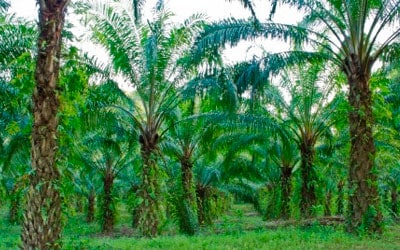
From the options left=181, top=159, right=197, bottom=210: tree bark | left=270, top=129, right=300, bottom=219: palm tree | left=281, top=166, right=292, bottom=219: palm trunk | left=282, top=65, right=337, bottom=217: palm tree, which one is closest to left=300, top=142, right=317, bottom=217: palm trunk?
left=282, top=65, right=337, bottom=217: palm tree

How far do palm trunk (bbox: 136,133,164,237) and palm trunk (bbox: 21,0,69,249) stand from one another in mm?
6880

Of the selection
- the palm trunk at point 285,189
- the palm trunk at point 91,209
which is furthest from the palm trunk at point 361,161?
the palm trunk at point 91,209

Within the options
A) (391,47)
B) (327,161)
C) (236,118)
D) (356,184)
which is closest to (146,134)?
(236,118)

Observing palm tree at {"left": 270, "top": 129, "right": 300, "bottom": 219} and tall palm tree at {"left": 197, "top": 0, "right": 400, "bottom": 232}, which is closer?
tall palm tree at {"left": 197, "top": 0, "right": 400, "bottom": 232}

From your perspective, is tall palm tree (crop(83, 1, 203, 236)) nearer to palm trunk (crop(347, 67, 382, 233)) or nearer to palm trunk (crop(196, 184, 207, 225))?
palm trunk (crop(347, 67, 382, 233))

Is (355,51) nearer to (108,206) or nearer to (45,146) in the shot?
(45,146)

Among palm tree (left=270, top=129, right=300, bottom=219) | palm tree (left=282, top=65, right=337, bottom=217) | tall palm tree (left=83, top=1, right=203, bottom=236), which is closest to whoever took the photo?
tall palm tree (left=83, top=1, right=203, bottom=236)

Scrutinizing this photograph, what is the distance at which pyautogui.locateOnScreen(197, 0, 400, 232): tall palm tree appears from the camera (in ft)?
36.4

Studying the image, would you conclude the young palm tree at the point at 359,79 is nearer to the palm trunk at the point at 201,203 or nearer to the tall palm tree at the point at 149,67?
the tall palm tree at the point at 149,67

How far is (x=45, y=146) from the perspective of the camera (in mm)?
7203

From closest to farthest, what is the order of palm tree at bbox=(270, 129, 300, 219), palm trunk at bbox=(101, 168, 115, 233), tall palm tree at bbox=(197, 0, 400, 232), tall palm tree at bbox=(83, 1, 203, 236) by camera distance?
tall palm tree at bbox=(197, 0, 400, 232) < tall palm tree at bbox=(83, 1, 203, 236) < palm tree at bbox=(270, 129, 300, 219) < palm trunk at bbox=(101, 168, 115, 233)

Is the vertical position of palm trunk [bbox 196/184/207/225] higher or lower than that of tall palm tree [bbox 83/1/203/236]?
lower

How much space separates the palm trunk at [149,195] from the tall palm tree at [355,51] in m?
4.52

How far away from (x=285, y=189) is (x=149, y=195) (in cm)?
838
